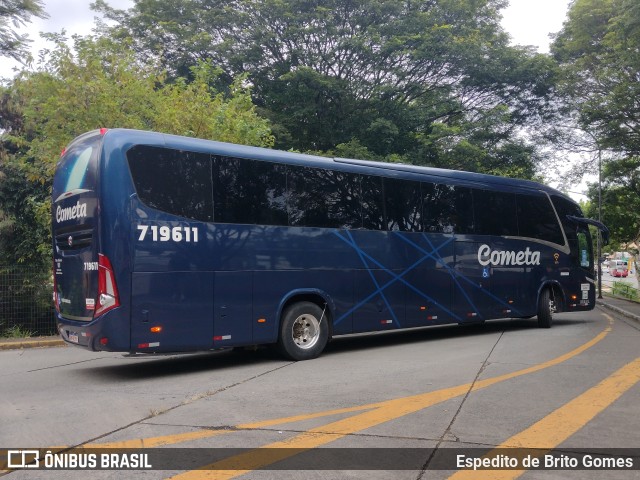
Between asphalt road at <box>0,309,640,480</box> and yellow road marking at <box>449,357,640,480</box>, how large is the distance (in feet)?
0.06

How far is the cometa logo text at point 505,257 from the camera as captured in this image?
46.8 feet

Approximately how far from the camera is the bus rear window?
8.69 meters

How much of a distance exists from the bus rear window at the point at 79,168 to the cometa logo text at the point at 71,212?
0.71 feet

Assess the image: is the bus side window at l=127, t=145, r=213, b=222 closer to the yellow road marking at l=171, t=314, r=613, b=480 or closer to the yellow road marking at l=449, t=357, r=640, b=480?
the yellow road marking at l=171, t=314, r=613, b=480

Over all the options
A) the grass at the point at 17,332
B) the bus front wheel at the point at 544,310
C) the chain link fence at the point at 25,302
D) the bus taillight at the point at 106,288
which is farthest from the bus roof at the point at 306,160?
the grass at the point at 17,332

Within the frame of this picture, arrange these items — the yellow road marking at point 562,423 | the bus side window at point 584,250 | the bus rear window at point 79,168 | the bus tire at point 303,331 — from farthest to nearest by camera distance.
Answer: the bus side window at point 584,250 → the bus tire at point 303,331 → the bus rear window at point 79,168 → the yellow road marking at point 562,423

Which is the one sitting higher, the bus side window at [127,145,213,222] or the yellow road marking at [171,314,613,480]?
the bus side window at [127,145,213,222]

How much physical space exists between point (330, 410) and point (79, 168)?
524cm

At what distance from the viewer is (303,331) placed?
10.7 m

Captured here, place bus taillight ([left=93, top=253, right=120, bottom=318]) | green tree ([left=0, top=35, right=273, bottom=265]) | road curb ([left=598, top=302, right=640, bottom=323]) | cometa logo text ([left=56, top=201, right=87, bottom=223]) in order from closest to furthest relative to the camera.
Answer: bus taillight ([left=93, top=253, right=120, bottom=318]) < cometa logo text ([left=56, top=201, right=87, bottom=223]) < green tree ([left=0, top=35, right=273, bottom=265]) < road curb ([left=598, top=302, right=640, bottom=323])

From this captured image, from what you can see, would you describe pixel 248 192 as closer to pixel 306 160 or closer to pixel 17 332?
pixel 306 160

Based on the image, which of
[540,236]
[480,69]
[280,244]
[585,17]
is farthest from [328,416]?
[480,69]

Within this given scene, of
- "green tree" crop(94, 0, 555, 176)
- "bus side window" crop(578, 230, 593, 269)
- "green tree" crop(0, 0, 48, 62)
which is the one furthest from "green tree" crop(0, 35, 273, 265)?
"bus side window" crop(578, 230, 593, 269)

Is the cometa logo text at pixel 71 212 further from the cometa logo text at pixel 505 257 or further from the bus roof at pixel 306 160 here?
the cometa logo text at pixel 505 257
